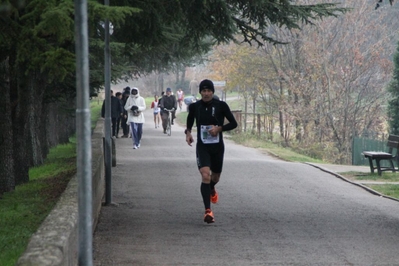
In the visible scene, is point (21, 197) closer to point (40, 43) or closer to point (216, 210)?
point (216, 210)

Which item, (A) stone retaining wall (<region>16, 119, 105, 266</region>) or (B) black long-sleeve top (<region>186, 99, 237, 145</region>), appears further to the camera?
(B) black long-sleeve top (<region>186, 99, 237, 145</region>)

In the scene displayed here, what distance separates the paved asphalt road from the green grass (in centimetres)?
87

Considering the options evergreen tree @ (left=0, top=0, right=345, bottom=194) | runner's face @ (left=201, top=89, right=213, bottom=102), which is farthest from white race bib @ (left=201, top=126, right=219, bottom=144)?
evergreen tree @ (left=0, top=0, right=345, bottom=194)

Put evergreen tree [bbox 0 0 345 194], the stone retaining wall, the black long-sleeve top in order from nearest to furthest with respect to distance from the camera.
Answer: the stone retaining wall
evergreen tree [bbox 0 0 345 194]
the black long-sleeve top

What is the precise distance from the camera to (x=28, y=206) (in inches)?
559

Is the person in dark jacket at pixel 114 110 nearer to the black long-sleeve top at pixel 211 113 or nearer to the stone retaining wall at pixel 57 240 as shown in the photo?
the black long-sleeve top at pixel 211 113

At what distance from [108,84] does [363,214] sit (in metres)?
4.33

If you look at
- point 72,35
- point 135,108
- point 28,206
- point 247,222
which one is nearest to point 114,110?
point 135,108

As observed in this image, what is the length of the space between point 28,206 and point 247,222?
3.70 m

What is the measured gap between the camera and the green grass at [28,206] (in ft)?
32.6

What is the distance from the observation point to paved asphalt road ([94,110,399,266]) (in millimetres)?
9828

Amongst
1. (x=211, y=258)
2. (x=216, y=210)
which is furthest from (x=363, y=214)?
(x=211, y=258)

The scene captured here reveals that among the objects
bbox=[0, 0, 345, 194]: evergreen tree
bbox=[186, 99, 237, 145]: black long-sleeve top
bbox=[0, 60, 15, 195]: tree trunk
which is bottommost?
bbox=[0, 60, 15, 195]: tree trunk

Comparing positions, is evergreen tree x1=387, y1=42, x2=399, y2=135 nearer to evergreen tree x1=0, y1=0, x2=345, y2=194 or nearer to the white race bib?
evergreen tree x1=0, y1=0, x2=345, y2=194
